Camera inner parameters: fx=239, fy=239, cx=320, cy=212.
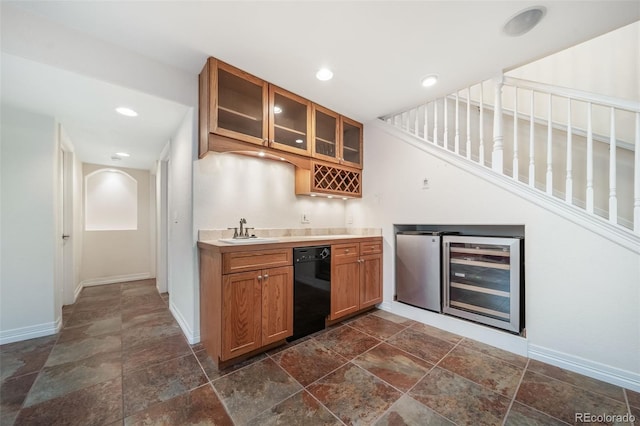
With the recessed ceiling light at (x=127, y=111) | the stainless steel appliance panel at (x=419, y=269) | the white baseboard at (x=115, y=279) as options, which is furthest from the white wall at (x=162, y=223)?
the stainless steel appliance panel at (x=419, y=269)

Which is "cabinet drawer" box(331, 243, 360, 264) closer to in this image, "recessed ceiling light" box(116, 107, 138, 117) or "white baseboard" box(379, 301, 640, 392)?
"white baseboard" box(379, 301, 640, 392)

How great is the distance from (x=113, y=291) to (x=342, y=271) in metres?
3.78

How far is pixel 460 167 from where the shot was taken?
7.99ft

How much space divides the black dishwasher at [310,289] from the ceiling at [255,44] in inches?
66.7

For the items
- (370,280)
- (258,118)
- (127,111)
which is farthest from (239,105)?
(370,280)

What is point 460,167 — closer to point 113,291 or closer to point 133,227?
point 113,291

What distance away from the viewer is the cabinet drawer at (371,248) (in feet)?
9.21

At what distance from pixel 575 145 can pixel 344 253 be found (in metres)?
2.50

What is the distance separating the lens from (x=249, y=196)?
262cm

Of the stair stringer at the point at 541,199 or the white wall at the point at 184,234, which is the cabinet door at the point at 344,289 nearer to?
the white wall at the point at 184,234

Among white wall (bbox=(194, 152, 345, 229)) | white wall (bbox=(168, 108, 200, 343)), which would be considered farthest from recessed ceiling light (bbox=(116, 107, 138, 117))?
white wall (bbox=(194, 152, 345, 229))

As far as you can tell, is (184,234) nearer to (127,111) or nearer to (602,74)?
(127,111)

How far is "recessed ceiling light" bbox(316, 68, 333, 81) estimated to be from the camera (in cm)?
215

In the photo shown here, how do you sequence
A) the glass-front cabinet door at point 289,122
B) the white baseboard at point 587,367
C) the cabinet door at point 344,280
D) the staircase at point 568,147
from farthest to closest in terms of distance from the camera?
the cabinet door at point 344,280 → the glass-front cabinet door at point 289,122 → the staircase at point 568,147 → the white baseboard at point 587,367
